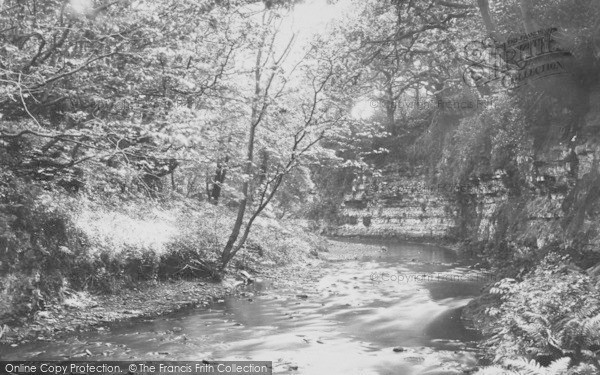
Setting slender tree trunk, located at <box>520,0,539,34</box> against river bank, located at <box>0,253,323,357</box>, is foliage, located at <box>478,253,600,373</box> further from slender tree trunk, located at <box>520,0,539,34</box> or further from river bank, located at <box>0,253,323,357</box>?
slender tree trunk, located at <box>520,0,539,34</box>

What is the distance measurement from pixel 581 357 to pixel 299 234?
59.8 feet

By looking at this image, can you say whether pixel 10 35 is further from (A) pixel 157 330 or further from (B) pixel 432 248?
(B) pixel 432 248

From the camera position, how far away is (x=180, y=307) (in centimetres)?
995

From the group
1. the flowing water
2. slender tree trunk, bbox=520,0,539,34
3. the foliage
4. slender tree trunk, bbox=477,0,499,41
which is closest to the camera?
the foliage

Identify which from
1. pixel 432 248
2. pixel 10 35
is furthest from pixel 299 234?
pixel 10 35

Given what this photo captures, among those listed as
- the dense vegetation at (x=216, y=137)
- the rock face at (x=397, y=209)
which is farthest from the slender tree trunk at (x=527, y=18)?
the rock face at (x=397, y=209)

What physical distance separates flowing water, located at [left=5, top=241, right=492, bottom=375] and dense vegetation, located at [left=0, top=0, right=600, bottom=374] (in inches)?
41.0

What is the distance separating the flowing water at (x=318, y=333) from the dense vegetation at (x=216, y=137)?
1.04 meters

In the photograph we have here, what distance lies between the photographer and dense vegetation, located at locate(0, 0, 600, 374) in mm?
7406

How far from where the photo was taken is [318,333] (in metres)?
8.41

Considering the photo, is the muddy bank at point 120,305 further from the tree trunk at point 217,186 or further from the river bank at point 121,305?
the tree trunk at point 217,186

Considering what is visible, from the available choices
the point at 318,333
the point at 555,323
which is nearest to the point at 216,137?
the point at 318,333

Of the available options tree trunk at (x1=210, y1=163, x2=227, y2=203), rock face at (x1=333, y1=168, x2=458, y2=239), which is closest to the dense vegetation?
tree trunk at (x1=210, y1=163, x2=227, y2=203)

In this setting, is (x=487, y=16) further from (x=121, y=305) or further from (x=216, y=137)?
(x=121, y=305)
